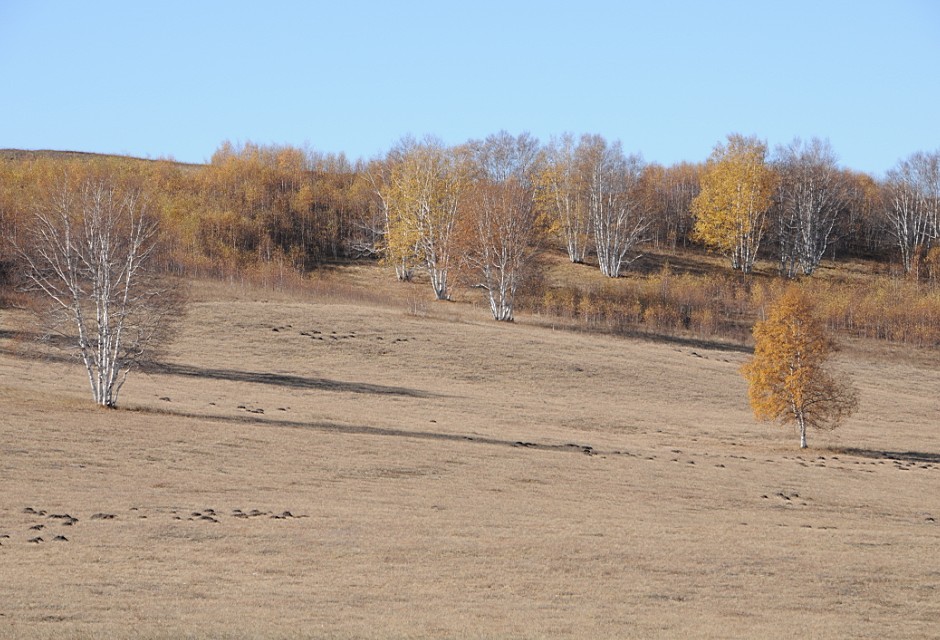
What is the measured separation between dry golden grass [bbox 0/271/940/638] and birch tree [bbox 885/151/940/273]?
57803mm

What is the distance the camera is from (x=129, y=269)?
4553 centimetres

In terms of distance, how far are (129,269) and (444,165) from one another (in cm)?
6214

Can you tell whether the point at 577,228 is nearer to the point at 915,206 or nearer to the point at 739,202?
the point at 739,202

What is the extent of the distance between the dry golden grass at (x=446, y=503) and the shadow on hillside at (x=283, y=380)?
12.2 inches

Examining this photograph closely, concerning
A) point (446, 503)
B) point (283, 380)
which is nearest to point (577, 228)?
point (283, 380)

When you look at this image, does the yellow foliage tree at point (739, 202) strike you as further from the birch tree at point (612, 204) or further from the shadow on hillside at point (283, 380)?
the shadow on hillside at point (283, 380)

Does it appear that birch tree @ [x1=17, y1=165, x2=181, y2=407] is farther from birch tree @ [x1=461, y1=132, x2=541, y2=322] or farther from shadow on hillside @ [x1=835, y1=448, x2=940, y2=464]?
birch tree @ [x1=461, y1=132, x2=541, y2=322]

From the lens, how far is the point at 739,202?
359 ft

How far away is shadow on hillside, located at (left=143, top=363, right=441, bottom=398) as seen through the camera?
185 ft

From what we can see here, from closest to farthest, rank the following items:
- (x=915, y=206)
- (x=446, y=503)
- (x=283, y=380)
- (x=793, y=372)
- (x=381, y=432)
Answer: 1. (x=446, y=503)
2. (x=381, y=432)
3. (x=793, y=372)
4. (x=283, y=380)
5. (x=915, y=206)

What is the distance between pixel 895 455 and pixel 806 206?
70.4m

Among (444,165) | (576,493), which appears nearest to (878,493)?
(576,493)

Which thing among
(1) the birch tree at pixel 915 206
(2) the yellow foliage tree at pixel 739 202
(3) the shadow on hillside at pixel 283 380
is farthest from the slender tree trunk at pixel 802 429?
(1) the birch tree at pixel 915 206

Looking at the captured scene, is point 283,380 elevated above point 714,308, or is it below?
below
